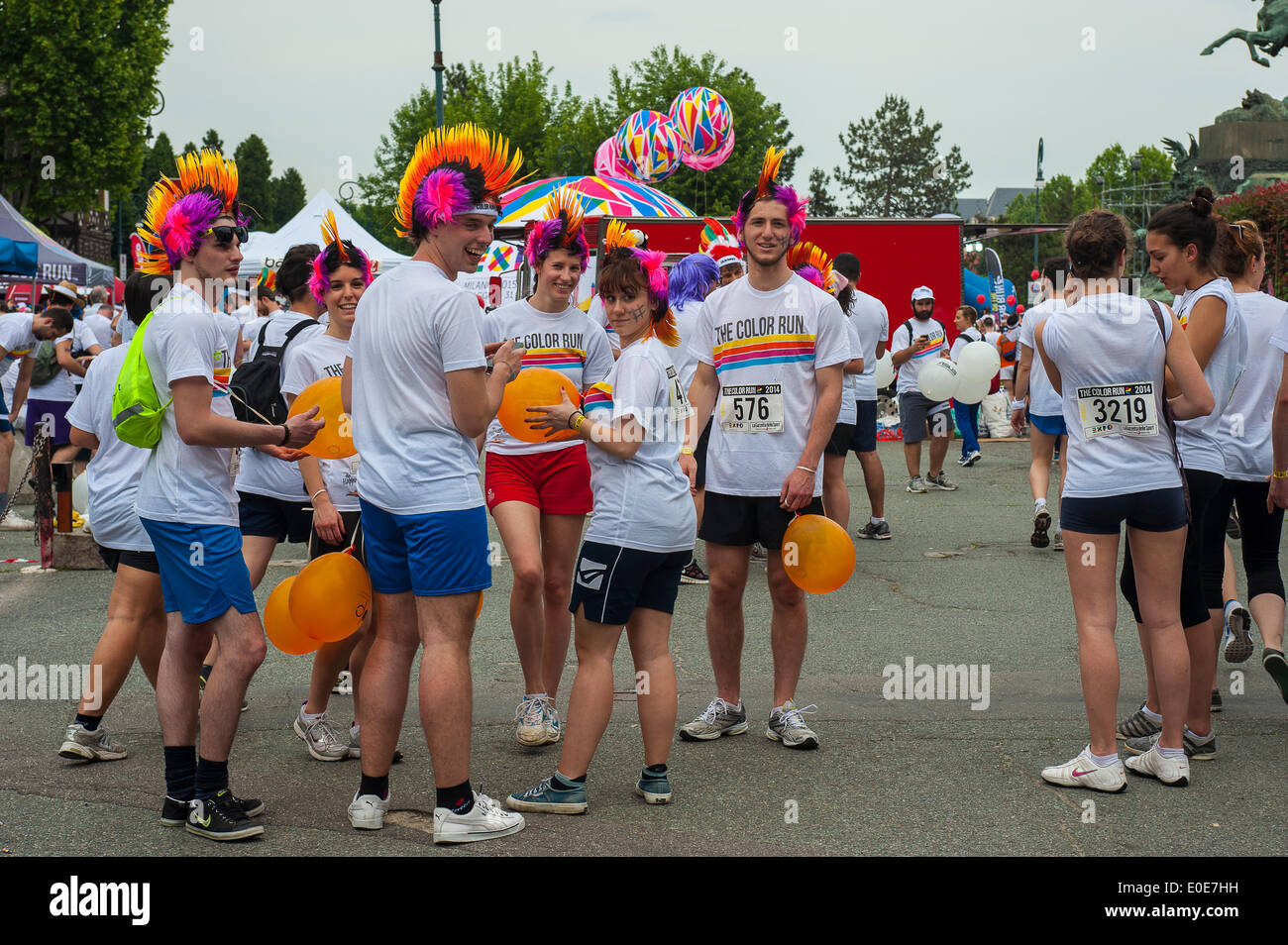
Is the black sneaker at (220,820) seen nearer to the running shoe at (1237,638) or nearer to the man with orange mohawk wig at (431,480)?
the man with orange mohawk wig at (431,480)

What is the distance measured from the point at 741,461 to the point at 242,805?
224 cm

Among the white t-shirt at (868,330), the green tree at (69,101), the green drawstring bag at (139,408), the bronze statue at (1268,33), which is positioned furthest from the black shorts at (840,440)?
the green tree at (69,101)

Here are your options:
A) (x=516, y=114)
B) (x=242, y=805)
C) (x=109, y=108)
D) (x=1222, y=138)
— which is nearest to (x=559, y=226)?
(x=242, y=805)

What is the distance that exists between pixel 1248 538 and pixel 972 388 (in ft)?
27.3

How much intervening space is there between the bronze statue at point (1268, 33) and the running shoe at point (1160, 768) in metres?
27.4

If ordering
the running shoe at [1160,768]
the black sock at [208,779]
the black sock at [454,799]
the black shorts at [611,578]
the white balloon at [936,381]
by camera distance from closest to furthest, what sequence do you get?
the black sock at [454,799] < the black sock at [208,779] < the black shorts at [611,578] < the running shoe at [1160,768] < the white balloon at [936,381]

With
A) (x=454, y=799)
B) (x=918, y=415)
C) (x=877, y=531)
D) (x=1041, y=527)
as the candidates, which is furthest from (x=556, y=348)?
(x=918, y=415)

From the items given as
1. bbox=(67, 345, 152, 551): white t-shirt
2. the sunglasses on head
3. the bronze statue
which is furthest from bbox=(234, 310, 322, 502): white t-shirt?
the bronze statue

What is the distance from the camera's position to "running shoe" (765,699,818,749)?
16.3 feet

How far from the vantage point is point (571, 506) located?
204 inches

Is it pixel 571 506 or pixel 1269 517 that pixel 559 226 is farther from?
pixel 1269 517

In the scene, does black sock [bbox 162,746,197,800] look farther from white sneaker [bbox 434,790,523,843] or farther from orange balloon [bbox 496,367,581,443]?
orange balloon [bbox 496,367,581,443]

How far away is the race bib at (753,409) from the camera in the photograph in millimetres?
4988

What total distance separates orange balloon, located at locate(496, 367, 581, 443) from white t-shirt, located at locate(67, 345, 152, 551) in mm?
1343
